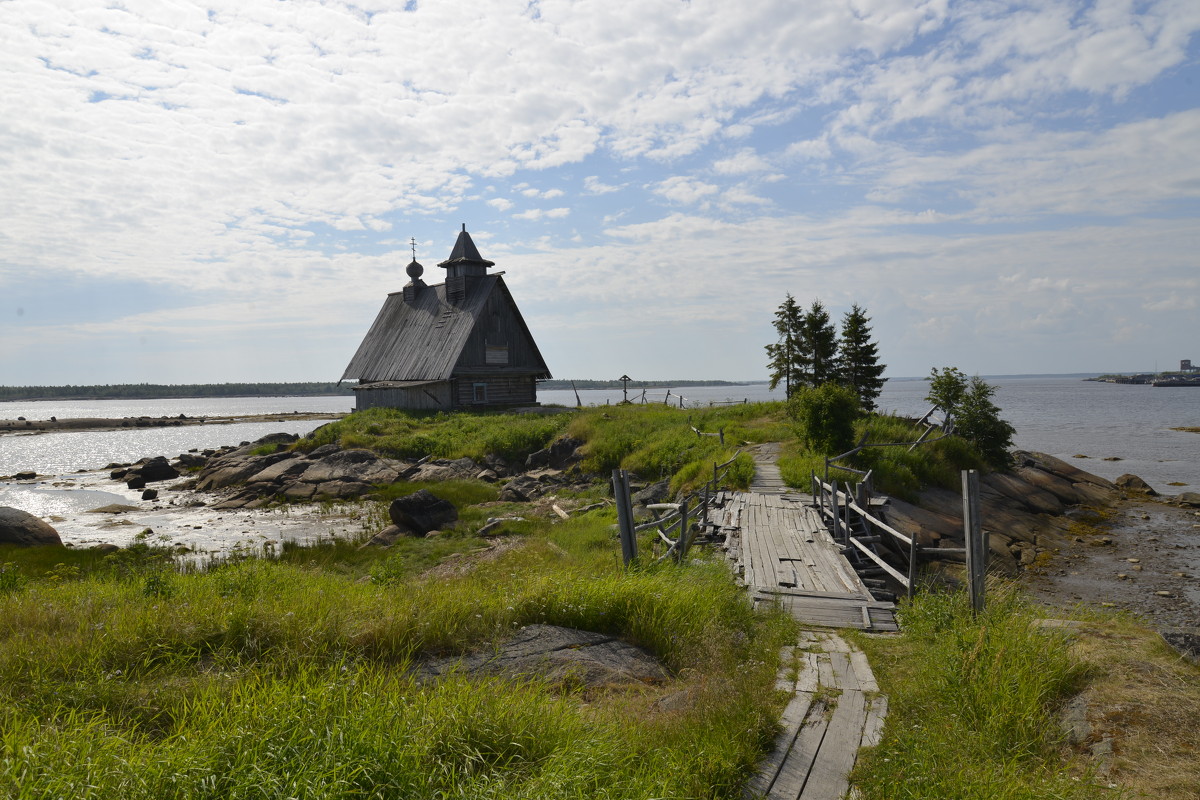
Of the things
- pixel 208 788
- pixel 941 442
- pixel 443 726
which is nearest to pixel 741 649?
pixel 443 726

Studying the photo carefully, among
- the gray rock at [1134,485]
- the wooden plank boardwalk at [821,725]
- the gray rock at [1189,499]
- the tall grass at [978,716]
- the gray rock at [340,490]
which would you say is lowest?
the gray rock at [1189,499]

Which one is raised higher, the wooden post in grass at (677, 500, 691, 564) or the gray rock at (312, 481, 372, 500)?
the wooden post in grass at (677, 500, 691, 564)

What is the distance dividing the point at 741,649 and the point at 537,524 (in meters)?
12.6

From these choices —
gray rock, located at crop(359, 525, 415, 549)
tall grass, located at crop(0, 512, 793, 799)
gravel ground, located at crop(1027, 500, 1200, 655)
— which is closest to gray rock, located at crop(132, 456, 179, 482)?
gray rock, located at crop(359, 525, 415, 549)

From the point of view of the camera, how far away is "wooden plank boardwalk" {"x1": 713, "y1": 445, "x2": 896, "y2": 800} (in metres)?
5.43

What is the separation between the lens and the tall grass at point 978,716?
4.78 m

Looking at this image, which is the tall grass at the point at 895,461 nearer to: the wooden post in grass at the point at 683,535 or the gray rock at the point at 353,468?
the wooden post in grass at the point at 683,535

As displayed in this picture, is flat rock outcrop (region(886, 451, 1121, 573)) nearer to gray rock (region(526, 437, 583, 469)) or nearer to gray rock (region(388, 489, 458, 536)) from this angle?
gray rock (region(388, 489, 458, 536))

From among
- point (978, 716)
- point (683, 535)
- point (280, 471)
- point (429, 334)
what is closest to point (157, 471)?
point (280, 471)

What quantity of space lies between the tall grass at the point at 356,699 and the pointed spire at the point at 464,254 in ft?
117

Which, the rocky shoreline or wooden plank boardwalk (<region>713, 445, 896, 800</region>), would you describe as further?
the rocky shoreline

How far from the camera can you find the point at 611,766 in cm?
462

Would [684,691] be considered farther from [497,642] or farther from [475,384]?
[475,384]

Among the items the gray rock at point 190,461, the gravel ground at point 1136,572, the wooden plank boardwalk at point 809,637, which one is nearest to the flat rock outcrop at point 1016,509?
the gravel ground at point 1136,572
